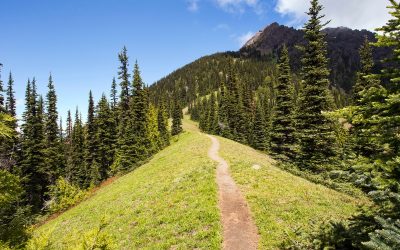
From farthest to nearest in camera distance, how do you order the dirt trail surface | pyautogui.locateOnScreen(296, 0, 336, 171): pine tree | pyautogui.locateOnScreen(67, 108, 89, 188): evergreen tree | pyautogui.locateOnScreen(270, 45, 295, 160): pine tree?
1. pyautogui.locateOnScreen(67, 108, 89, 188): evergreen tree
2. pyautogui.locateOnScreen(270, 45, 295, 160): pine tree
3. pyautogui.locateOnScreen(296, 0, 336, 171): pine tree
4. the dirt trail surface

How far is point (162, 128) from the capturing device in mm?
77375

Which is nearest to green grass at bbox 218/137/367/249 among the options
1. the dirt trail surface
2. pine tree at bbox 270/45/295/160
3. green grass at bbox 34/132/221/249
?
the dirt trail surface

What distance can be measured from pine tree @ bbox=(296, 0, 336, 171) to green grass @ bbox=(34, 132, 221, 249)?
938 cm

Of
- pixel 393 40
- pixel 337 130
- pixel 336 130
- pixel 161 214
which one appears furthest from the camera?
pixel 337 130

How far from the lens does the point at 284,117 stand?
41.0 meters

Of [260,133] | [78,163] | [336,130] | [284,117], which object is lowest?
[78,163]

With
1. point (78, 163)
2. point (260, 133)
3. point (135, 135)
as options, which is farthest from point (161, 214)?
point (260, 133)

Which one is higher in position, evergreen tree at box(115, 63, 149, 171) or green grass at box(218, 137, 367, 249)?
evergreen tree at box(115, 63, 149, 171)

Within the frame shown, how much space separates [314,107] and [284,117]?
10.3 m

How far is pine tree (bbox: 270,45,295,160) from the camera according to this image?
40.8 meters

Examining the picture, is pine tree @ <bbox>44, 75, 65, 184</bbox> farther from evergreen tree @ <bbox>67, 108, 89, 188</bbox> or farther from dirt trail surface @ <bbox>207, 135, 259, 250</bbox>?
dirt trail surface @ <bbox>207, 135, 259, 250</bbox>

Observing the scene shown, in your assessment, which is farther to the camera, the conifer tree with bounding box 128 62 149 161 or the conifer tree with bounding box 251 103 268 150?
the conifer tree with bounding box 251 103 268 150

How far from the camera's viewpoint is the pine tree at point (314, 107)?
3031 centimetres

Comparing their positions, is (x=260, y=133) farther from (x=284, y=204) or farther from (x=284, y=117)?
(x=284, y=204)
